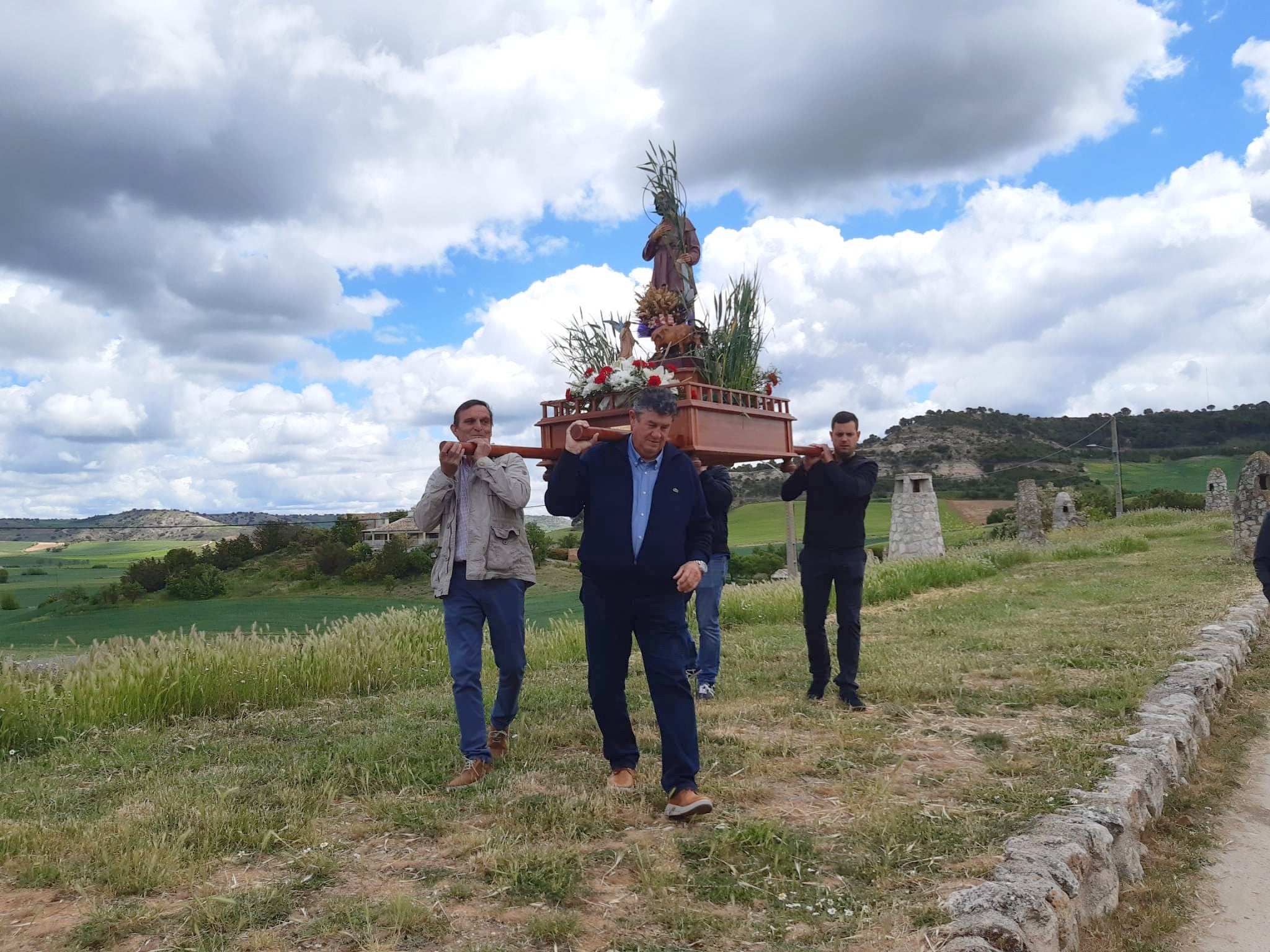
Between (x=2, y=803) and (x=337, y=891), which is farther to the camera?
(x=2, y=803)

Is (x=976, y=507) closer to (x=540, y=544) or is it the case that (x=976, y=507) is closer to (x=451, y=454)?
(x=540, y=544)

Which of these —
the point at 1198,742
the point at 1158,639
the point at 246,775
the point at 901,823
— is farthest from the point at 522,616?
the point at 1158,639

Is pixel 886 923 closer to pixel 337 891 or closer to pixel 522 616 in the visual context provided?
pixel 337 891

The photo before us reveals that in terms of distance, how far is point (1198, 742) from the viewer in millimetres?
5617

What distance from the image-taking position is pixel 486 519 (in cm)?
462

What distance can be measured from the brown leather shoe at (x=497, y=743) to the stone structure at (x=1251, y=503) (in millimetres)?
16560

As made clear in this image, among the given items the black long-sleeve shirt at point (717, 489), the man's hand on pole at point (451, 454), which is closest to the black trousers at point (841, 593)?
the black long-sleeve shirt at point (717, 489)

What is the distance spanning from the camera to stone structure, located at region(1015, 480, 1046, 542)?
25.2 metres

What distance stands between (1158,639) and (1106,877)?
5.84 m

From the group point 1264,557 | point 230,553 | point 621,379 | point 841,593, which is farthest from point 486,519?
point 230,553

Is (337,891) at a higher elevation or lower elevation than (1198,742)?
higher

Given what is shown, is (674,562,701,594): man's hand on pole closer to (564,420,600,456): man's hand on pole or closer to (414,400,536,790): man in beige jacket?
(564,420,600,456): man's hand on pole

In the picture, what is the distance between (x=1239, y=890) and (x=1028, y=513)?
77.3ft

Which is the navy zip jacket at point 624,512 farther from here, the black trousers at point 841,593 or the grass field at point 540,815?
the black trousers at point 841,593
